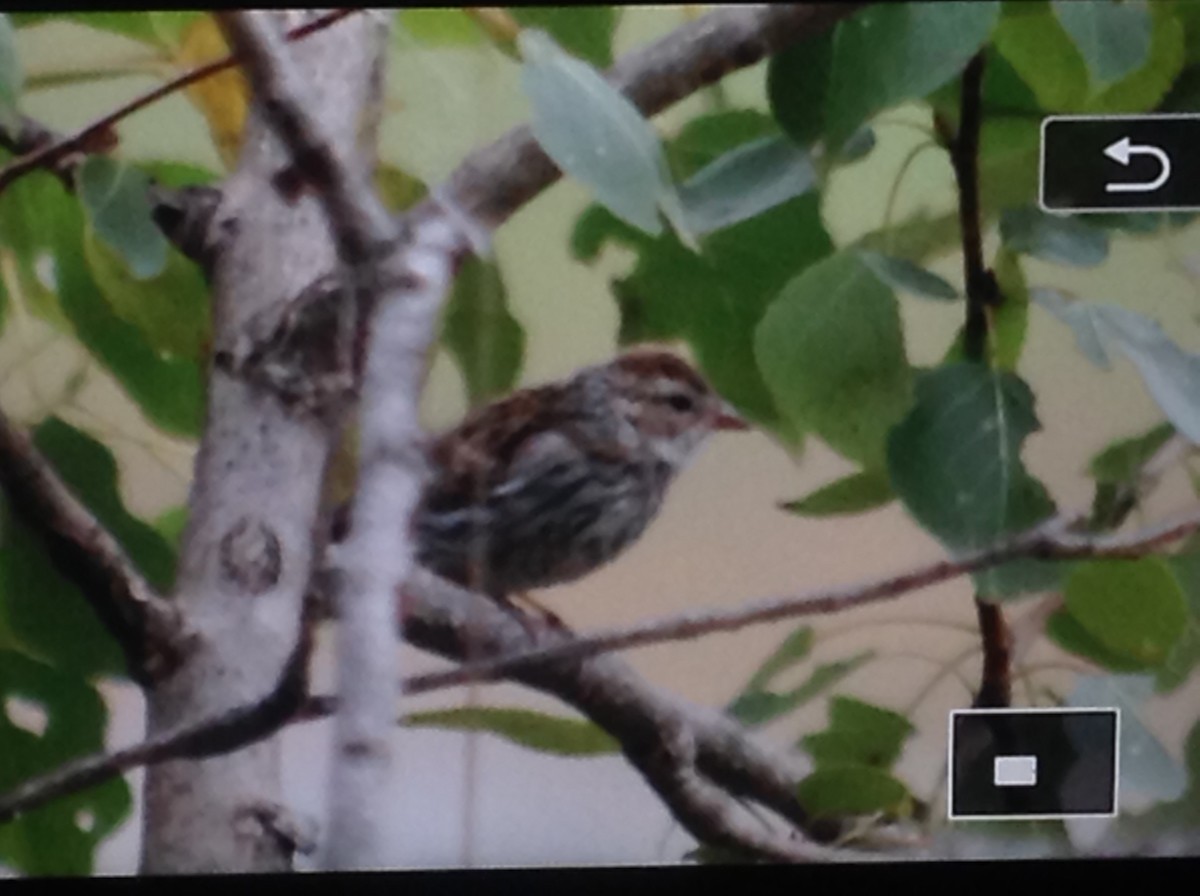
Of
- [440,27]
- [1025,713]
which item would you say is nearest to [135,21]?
[440,27]

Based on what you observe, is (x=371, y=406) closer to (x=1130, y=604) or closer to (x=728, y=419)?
(x=728, y=419)

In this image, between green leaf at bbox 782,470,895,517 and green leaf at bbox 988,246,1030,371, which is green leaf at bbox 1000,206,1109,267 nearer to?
green leaf at bbox 988,246,1030,371

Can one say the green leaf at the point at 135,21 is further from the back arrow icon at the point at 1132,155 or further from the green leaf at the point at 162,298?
the back arrow icon at the point at 1132,155

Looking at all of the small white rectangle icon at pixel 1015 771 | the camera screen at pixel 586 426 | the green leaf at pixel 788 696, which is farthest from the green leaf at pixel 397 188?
the small white rectangle icon at pixel 1015 771

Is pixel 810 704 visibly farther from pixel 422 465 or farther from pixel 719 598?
pixel 422 465

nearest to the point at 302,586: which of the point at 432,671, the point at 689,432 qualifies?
the point at 432,671

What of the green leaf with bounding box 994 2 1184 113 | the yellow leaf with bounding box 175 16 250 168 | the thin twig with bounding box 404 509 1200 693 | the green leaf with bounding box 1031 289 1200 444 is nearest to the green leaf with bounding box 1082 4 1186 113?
the green leaf with bounding box 994 2 1184 113
